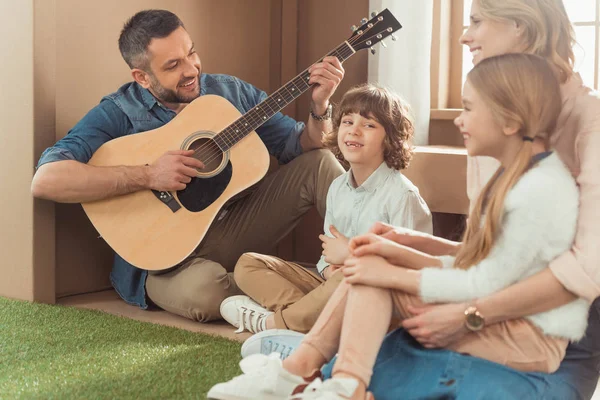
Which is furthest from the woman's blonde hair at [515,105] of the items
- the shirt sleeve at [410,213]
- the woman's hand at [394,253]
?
the shirt sleeve at [410,213]

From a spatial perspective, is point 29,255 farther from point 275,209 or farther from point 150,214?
point 275,209

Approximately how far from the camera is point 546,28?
1458mm

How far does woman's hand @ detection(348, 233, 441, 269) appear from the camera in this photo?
146cm

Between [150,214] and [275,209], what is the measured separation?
0.47m

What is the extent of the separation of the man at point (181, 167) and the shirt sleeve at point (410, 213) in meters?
0.53

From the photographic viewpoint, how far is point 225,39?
321 cm

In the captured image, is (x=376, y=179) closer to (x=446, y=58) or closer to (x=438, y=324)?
(x=438, y=324)

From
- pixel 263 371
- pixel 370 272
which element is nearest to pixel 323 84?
pixel 370 272

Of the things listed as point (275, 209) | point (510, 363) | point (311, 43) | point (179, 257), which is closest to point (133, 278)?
point (179, 257)

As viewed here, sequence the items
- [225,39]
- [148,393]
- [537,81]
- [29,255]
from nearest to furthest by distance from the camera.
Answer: [537,81], [148,393], [29,255], [225,39]

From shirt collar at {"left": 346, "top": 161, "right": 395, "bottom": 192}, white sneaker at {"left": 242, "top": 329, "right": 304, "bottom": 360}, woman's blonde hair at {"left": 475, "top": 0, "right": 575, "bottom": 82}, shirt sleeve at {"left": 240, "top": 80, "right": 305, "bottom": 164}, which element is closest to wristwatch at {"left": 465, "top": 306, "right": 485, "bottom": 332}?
woman's blonde hair at {"left": 475, "top": 0, "right": 575, "bottom": 82}

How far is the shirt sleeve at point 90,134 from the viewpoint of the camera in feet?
8.18

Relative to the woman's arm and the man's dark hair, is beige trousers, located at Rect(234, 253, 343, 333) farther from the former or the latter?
the man's dark hair

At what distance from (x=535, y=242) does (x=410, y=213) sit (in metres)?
0.81
